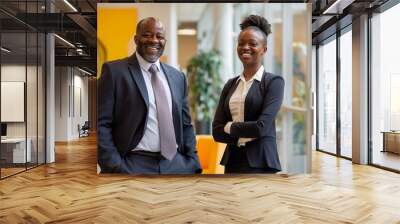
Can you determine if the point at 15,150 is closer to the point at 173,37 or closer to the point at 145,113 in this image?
the point at 145,113

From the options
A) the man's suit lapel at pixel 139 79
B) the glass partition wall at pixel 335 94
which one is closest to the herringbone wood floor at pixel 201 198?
the man's suit lapel at pixel 139 79

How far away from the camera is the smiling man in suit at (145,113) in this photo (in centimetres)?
584

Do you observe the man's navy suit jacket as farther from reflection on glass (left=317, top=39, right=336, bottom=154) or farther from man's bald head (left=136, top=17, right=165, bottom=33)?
reflection on glass (left=317, top=39, right=336, bottom=154)

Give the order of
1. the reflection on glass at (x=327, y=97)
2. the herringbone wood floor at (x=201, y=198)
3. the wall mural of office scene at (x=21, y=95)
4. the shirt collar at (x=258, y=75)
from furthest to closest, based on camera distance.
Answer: the reflection on glass at (x=327, y=97) → the wall mural of office scene at (x=21, y=95) → the shirt collar at (x=258, y=75) → the herringbone wood floor at (x=201, y=198)

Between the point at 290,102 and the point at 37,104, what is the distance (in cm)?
490

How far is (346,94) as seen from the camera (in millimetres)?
10039

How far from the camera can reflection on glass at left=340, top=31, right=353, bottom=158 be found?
969 centimetres

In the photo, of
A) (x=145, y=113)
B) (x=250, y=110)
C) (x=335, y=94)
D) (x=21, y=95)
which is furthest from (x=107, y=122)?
(x=335, y=94)

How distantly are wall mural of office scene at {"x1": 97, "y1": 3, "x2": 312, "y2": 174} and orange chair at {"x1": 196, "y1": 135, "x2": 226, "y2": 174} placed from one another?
1cm

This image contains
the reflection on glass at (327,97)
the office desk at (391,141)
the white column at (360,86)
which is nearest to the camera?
the office desk at (391,141)

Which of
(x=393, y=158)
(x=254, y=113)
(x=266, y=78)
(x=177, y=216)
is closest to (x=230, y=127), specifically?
(x=254, y=113)

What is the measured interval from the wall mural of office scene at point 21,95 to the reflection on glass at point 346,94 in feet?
20.9

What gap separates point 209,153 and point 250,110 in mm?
868

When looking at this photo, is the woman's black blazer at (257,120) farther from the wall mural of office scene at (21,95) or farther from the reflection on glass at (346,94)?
the reflection on glass at (346,94)
